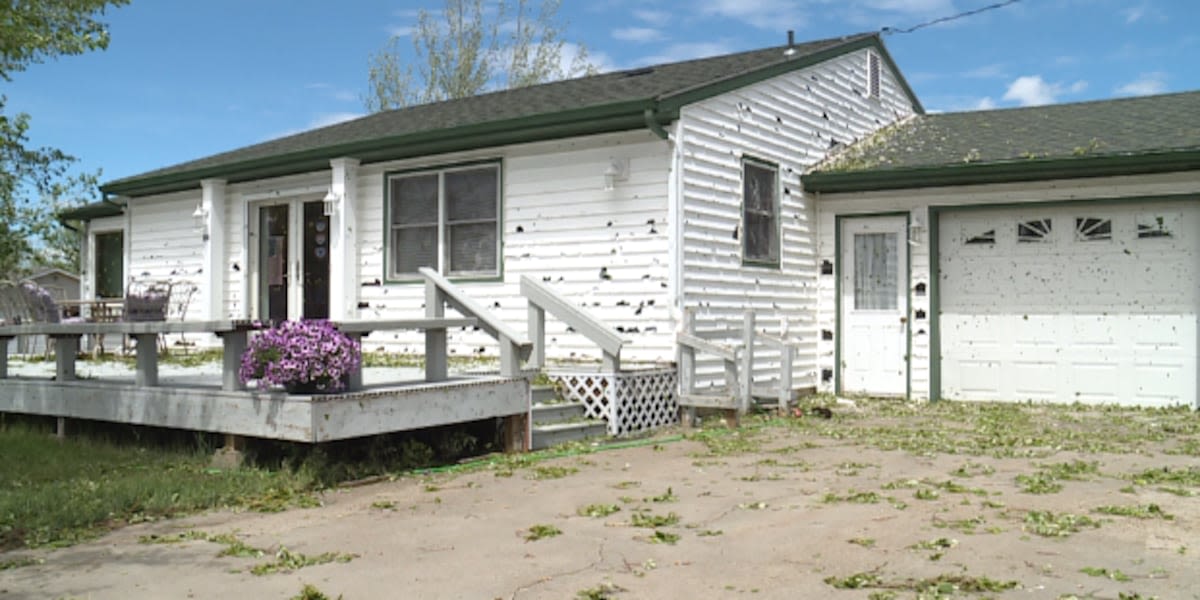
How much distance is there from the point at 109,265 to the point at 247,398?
12757 millimetres

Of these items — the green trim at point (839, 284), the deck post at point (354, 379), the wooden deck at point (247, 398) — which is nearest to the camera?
the wooden deck at point (247, 398)

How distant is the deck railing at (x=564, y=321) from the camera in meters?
8.59

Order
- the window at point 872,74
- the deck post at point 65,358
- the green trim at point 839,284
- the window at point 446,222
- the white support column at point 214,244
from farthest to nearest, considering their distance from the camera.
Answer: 1. the window at point 872,74
2. the white support column at point 214,244
3. the green trim at point 839,284
4. the window at point 446,222
5. the deck post at point 65,358

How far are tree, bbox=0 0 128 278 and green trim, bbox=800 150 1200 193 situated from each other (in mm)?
8695

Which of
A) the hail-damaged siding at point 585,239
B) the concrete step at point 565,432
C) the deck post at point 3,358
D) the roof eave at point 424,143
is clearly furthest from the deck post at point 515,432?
the deck post at point 3,358

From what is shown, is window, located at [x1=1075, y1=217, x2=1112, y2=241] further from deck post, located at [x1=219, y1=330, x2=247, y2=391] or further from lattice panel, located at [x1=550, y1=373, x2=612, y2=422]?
deck post, located at [x1=219, y1=330, x2=247, y2=391]

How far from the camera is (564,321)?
8750mm

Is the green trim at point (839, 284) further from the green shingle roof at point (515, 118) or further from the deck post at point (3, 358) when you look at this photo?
the deck post at point (3, 358)

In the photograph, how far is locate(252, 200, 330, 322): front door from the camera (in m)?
13.3

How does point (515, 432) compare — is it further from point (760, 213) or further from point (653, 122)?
point (760, 213)

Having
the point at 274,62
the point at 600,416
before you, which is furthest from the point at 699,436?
the point at 274,62

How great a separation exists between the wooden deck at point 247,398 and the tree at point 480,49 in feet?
77.6

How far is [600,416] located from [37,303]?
726 centimetres

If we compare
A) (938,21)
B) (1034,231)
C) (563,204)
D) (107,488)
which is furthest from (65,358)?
(938,21)
